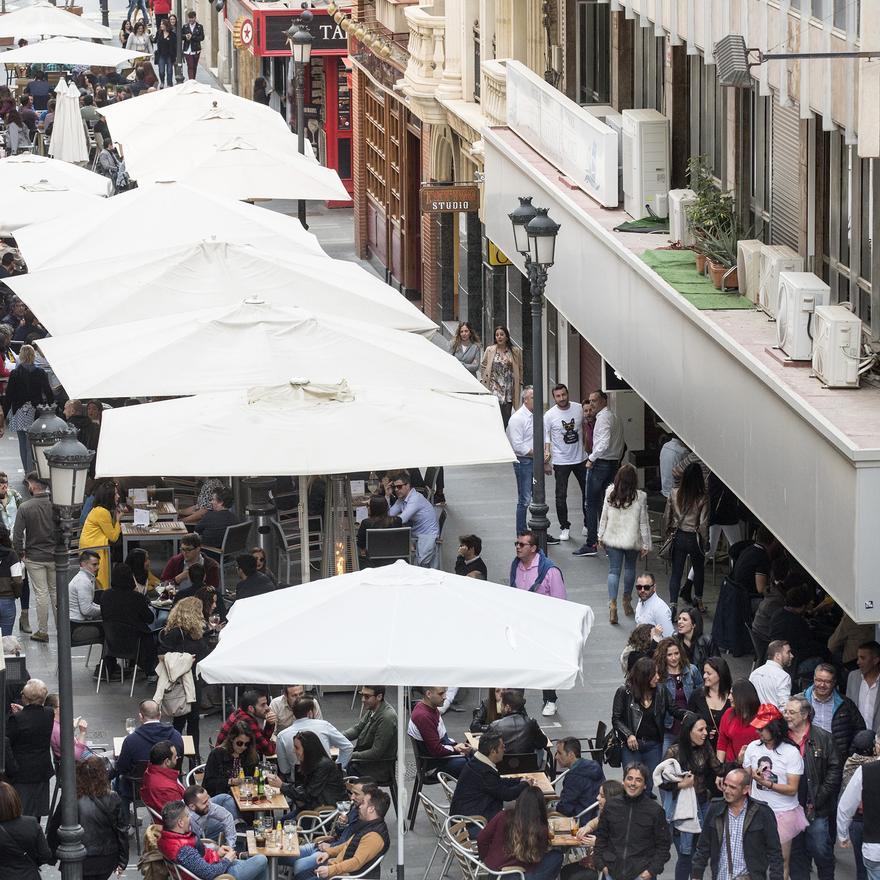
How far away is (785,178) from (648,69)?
6.00m

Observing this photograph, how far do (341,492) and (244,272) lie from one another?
13.2ft

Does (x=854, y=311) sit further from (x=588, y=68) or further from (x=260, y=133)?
(x=260, y=133)

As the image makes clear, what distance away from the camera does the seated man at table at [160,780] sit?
46.2ft

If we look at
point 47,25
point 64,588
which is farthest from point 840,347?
point 47,25

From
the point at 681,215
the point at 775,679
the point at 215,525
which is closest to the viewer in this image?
the point at 775,679

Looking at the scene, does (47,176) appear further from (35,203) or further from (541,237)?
(541,237)

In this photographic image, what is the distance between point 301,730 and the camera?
14.9 meters

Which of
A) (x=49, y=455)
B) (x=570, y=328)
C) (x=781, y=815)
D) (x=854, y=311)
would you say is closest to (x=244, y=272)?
(x=570, y=328)

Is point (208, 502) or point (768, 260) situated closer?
point (768, 260)

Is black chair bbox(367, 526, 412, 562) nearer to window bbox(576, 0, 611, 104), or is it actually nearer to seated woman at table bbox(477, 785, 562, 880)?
seated woman at table bbox(477, 785, 562, 880)

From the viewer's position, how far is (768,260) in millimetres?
18547

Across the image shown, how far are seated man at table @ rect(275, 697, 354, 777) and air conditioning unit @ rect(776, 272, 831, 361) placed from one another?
15.7 feet

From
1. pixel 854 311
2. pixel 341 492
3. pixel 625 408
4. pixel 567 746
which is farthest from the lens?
pixel 625 408

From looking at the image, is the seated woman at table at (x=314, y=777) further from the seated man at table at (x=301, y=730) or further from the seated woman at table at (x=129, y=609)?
the seated woman at table at (x=129, y=609)
